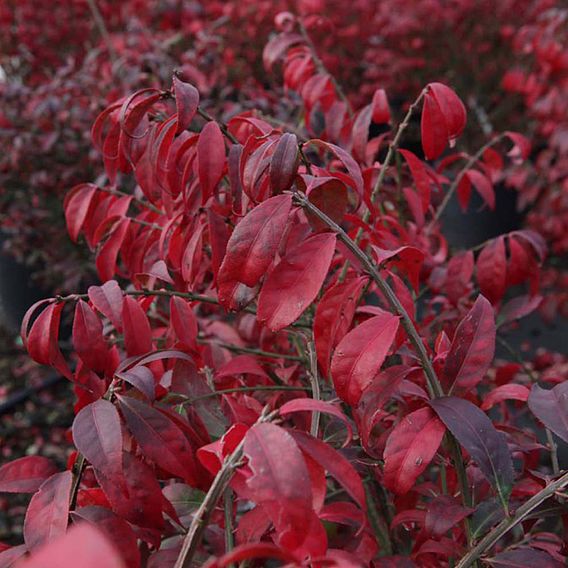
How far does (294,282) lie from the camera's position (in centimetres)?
71

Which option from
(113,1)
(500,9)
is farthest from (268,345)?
(113,1)

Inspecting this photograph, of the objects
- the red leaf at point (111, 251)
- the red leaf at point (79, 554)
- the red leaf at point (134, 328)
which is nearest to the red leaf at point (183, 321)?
the red leaf at point (134, 328)

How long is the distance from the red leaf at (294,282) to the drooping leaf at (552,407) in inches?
11.1

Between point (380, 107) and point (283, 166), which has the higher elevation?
point (283, 166)

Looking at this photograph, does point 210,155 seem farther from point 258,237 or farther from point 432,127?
point 432,127

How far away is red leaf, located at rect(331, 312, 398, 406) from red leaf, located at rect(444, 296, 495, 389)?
0.11m

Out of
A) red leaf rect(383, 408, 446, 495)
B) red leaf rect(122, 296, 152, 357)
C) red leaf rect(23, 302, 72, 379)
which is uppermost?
red leaf rect(23, 302, 72, 379)

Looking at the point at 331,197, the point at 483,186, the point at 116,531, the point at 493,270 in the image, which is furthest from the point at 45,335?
the point at 483,186

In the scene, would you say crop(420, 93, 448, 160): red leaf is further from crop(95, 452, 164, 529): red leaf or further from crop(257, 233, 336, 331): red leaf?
crop(95, 452, 164, 529): red leaf

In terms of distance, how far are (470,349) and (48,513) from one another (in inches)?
18.4

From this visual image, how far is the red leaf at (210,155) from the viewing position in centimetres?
84

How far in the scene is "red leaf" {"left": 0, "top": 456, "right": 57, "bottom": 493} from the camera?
2.53 ft

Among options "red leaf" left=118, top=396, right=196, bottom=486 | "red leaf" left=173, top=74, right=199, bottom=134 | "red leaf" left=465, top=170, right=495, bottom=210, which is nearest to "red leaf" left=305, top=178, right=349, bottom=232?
"red leaf" left=173, top=74, right=199, bottom=134

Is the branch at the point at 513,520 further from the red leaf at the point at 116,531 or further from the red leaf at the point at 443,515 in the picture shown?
the red leaf at the point at 116,531
